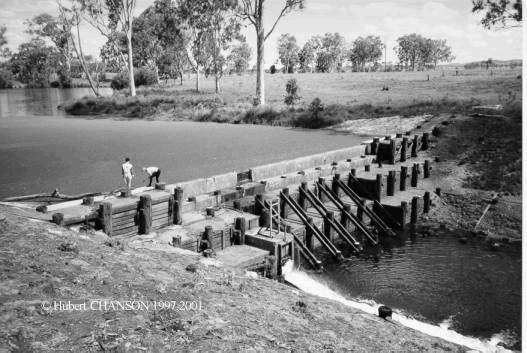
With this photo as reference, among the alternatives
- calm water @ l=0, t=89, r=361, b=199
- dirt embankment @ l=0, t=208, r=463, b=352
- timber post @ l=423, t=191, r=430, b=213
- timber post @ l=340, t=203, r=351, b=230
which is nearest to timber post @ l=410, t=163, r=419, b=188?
timber post @ l=423, t=191, r=430, b=213

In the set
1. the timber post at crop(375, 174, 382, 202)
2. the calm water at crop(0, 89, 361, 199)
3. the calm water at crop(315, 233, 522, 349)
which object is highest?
the calm water at crop(0, 89, 361, 199)

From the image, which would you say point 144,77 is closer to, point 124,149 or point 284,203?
point 124,149

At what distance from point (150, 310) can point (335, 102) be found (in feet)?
172

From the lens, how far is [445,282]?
18953 mm

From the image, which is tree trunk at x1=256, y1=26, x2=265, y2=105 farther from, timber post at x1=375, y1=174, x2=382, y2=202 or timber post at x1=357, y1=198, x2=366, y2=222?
timber post at x1=357, y1=198, x2=366, y2=222

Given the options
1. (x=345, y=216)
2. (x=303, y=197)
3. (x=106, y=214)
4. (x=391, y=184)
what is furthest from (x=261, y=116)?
(x=106, y=214)

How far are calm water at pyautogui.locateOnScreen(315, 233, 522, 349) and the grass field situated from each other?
2305 centimetres

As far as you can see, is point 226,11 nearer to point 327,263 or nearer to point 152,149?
point 152,149

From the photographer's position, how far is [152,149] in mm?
36938

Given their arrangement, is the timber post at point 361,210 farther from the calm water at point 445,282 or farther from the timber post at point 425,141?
the timber post at point 425,141

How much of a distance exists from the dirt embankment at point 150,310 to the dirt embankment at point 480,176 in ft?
55.4

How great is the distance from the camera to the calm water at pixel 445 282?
52.9 ft

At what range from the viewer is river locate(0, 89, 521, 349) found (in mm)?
16984

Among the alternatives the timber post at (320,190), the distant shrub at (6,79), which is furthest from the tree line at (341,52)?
the timber post at (320,190)
